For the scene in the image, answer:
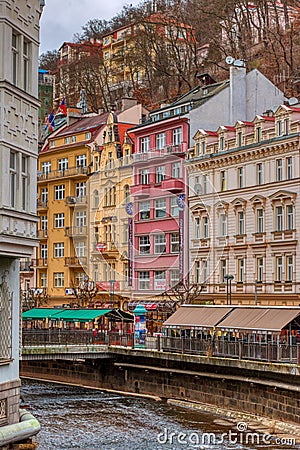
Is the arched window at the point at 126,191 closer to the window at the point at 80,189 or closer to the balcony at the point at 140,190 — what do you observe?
the balcony at the point at 140,190

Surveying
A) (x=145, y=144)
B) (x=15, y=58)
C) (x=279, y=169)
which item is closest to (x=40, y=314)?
(x=145, y=144)

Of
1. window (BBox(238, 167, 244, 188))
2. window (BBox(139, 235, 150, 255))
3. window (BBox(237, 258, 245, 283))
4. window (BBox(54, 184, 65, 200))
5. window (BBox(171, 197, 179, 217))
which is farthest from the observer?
window (BBox(54, 184, 65, 200))

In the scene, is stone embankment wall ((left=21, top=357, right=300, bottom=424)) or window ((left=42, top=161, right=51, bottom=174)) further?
window ((left=42, top=161, right=51, bottom=174))

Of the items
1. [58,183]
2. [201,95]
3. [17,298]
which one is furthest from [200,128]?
[17,298]

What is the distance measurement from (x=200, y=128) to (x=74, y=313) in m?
14.6

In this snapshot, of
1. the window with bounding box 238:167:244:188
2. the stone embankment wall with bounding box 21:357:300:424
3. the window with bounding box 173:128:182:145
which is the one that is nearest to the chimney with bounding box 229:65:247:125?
the window with bounding box 173:128:182:145

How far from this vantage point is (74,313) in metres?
64.1

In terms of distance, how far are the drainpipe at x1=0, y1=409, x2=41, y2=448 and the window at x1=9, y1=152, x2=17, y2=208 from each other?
5842mm

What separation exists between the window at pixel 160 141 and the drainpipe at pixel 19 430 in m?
41.9

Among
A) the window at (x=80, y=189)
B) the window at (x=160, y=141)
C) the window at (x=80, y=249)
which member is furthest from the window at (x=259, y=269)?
the window at (x=80, y=189)

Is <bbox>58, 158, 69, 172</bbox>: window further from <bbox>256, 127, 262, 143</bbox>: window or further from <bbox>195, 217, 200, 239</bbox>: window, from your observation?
<bbox>256, 127, 262, 143</bbox>: window

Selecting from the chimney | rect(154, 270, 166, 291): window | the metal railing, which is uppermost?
the chimney

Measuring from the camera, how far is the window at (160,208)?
221 ft

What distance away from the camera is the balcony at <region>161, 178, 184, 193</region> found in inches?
2594
